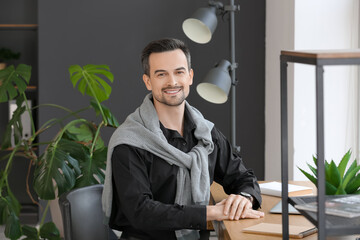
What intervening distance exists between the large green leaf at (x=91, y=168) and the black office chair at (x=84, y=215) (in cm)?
96

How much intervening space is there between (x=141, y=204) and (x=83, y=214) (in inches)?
10.1

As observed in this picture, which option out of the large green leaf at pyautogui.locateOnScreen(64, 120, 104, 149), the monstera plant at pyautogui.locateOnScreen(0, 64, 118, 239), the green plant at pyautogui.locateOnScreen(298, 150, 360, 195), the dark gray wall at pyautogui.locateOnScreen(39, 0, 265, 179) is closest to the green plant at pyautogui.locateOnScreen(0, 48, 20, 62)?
the dark gray wall at pyautogui.locateOnScreen(39, 0, 265, 179)

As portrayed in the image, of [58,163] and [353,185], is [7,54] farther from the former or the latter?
[353,185]

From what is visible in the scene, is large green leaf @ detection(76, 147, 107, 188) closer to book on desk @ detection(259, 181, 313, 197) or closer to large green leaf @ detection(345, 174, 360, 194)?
book on desk @ detection(259, 181, 313, 197)

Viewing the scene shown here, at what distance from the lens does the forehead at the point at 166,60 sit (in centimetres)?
232

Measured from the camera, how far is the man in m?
2.15

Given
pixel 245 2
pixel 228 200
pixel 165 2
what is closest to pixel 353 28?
pixel 245 2

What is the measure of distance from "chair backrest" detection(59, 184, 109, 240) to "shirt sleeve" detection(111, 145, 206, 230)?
100 millimetres

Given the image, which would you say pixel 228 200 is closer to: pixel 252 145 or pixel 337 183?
pixel 337 183

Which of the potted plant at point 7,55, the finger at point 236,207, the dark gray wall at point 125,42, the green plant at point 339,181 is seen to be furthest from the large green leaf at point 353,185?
the potted plant at point 7,55

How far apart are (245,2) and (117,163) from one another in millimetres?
2777

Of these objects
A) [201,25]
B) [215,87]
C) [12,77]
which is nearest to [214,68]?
[215,87]

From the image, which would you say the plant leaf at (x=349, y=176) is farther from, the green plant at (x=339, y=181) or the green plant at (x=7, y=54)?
the green plant at (x=7, y=54)

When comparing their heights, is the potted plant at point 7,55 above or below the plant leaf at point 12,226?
above
